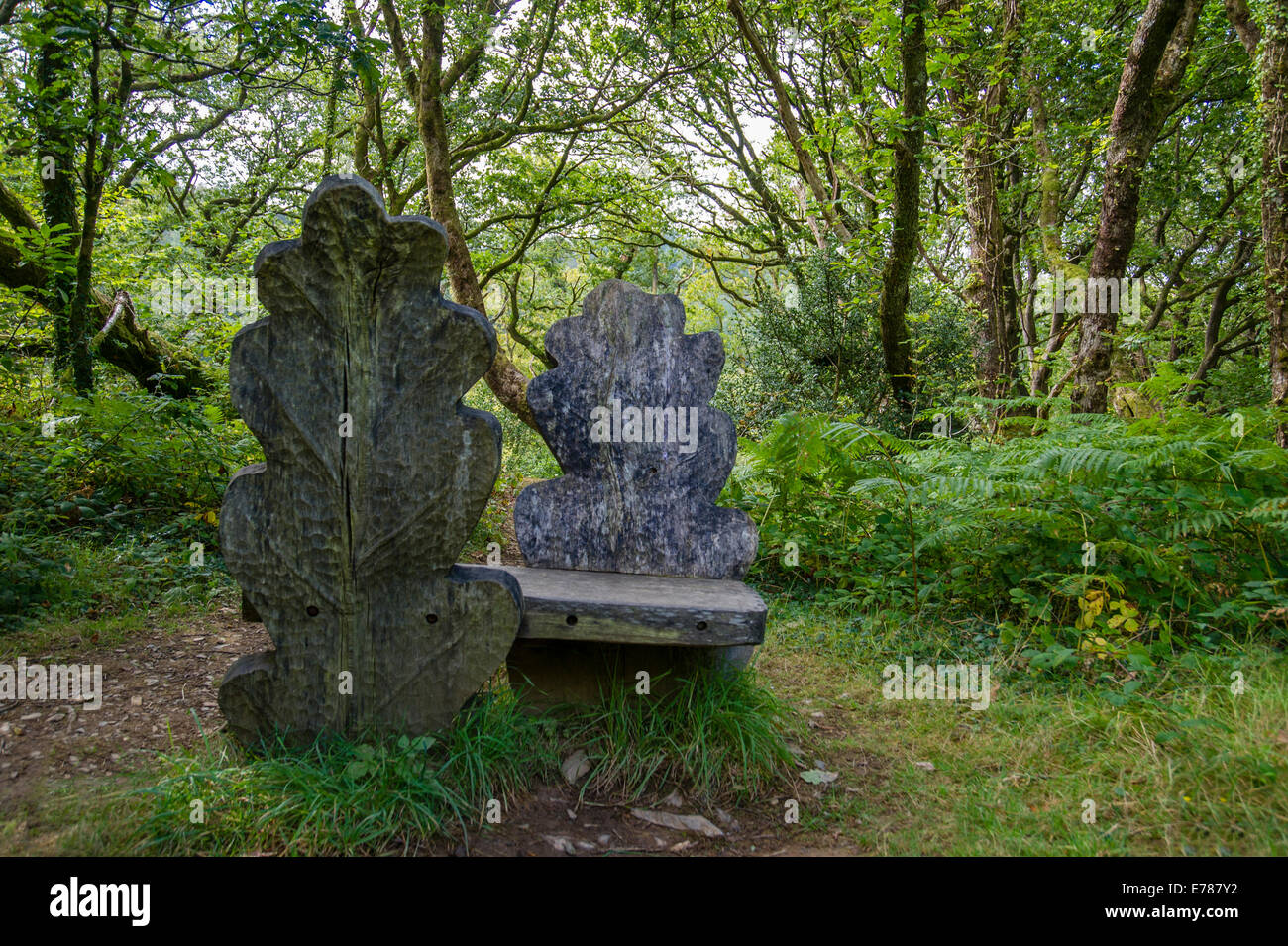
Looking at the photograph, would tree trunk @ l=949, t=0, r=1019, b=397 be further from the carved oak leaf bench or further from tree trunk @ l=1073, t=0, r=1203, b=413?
the carved oak leaf bench

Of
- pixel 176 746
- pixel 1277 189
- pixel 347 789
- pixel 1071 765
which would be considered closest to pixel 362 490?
pixel 347 789

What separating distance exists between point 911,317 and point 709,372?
692 cm

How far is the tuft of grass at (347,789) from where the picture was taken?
2379mm

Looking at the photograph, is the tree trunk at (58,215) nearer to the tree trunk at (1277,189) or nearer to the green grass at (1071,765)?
the green grass at (1071,765)

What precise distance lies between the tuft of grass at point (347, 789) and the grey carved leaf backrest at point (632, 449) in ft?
3.08

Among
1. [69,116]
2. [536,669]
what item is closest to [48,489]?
[69,116]

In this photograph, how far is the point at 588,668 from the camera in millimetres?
3205

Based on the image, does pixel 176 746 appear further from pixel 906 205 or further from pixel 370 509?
pixel 906 205

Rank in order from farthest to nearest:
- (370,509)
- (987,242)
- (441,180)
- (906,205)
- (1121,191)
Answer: (987,242) → (441,180) → (906,205) → (1121,191) → (370,509)

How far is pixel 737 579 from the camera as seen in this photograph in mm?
3613

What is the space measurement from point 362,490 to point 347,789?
3.37ft

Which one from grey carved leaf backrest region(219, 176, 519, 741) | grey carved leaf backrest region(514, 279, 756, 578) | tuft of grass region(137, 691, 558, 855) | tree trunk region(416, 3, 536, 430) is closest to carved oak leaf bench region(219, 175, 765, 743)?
grey carved leaf backrest region(219, 176, 519, 741)

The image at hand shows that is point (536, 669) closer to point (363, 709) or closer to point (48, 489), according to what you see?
point (363, 709)
